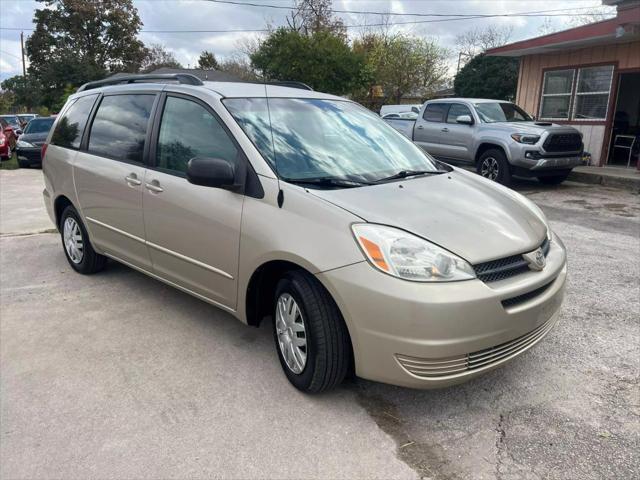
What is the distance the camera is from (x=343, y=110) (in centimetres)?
397

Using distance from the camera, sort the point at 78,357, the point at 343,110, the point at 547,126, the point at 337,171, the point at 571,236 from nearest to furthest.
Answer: the point at 337,171
the point at 78,357
the point at 343,110
the point at 571,236
the point at 547,126

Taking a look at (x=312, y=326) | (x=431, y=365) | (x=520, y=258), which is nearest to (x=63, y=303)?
(x=312, y=326)

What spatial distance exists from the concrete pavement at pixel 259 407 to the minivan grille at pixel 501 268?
2.55ft

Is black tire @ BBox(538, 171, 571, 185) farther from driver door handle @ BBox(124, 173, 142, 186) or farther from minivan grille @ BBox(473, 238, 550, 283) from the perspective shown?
driver door handle @ BBox(124, 173, 142, 186)

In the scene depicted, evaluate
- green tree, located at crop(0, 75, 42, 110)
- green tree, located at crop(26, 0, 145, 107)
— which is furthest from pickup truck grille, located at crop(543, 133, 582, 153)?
green tree, located at crop(0, 75, 42, 110)

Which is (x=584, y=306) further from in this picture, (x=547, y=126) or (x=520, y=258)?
(x=547, y=126)

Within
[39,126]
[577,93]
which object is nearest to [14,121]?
[39,126]

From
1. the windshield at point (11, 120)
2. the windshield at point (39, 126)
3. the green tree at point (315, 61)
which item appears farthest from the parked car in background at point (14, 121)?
the green tree at point (315, 61)

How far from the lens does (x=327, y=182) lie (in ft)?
10.1

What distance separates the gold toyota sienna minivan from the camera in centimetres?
252

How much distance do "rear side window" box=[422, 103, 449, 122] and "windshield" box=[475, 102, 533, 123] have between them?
878mm

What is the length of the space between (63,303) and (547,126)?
365 inches

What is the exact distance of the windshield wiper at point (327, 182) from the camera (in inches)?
120

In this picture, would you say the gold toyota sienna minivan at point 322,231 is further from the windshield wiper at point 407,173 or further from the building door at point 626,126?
the building door at point 626,126
